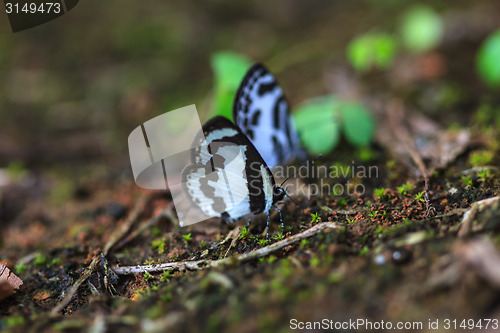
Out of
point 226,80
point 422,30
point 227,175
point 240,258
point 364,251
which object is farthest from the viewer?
point 422,30

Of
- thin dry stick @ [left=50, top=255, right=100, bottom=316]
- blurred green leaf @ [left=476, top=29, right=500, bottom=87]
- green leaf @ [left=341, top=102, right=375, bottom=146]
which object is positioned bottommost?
thin dry stick @ [left=50, top=255, right=100, bottom=316]

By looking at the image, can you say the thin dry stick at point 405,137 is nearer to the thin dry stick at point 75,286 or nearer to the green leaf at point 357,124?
the green leaf at point 357,124

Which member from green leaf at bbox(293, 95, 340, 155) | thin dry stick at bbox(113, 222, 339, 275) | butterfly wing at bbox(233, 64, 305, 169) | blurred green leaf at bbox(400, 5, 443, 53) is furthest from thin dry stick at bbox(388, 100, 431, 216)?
butterfly wing at bbox(233, 64, 305, 169)

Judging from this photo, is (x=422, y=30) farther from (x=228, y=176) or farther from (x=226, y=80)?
(x=228, y=176)

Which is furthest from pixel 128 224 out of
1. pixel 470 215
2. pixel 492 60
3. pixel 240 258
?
pixel 492 60

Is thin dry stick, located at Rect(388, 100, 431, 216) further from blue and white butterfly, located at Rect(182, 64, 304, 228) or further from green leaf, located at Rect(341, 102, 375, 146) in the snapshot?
blue and white butterfly, located at Rect(182, 64, 304, 228)

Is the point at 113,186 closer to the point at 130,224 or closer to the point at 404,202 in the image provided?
the point at 130,224
